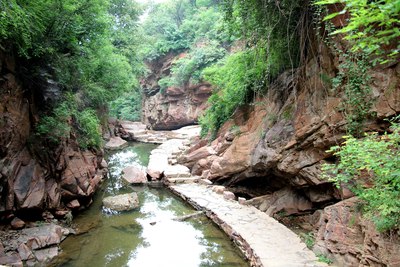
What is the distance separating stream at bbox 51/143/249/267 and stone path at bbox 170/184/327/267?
0.26 meters

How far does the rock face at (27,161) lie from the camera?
20.0 feet

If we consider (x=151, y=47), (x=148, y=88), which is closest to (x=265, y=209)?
(x=151, y=47)

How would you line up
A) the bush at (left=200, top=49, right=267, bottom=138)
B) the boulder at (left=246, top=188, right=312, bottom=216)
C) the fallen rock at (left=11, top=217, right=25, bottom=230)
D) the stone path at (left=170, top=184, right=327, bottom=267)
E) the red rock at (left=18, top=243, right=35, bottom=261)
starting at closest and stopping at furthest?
the stone path at (left=170, top=184, right=327, bottom=267) < the red rock at (left=18, top=243, right=35, bottom=261) < the fallen rock at (left=11, top=217, right=25, bottom=230) < the boulder at (left=246, top=188, right=312, bottom=216) < the bush at (left=200, top=49, right=267, bottom=138)

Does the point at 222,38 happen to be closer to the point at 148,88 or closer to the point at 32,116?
the point at 148,88

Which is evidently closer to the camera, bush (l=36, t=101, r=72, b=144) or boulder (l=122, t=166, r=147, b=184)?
bush (l=36, t=101, r=72, b=144)

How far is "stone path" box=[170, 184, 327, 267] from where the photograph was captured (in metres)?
5.00

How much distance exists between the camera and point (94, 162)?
10.1 m

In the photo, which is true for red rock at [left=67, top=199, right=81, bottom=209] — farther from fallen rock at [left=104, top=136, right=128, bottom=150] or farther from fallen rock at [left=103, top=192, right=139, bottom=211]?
fallen rock at [left=104, top=136, right=128, bottom=150]

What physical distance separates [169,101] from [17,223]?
2152cm

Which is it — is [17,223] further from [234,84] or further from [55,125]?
[234,84]

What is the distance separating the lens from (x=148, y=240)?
21.5 ft

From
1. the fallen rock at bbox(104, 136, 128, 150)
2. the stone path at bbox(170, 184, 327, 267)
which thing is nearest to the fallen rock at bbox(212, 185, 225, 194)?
the stone path at bbox(170, 184, 327, 267)

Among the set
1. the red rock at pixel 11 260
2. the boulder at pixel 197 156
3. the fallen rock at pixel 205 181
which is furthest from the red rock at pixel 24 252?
the boulder at pixel 197 156

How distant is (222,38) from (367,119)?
58.0 ft
